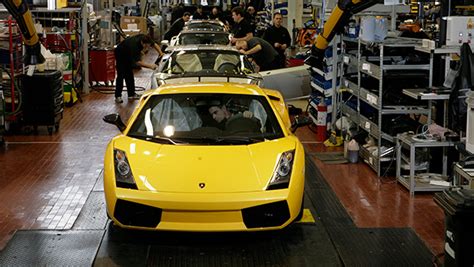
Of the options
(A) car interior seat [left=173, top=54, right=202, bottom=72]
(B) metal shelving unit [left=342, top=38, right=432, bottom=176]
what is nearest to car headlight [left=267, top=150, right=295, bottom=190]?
(B) metal shelving unit [left=342, top=38, right=432, bottom=176]

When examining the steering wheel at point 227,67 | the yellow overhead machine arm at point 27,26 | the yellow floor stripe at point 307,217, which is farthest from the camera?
the steering wheel at point 227,67

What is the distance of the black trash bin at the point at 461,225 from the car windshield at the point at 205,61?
7.56 m

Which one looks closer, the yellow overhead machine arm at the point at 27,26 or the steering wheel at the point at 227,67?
the yellow overhead machine arm at the point at 27,26

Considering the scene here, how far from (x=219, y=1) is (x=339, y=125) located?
27466 mm

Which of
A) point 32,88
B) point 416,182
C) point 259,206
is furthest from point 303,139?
point 259,206

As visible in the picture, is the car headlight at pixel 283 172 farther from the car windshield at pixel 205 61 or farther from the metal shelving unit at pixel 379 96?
the car windshield at pixel 205 61

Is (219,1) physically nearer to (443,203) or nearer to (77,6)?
(77,6)

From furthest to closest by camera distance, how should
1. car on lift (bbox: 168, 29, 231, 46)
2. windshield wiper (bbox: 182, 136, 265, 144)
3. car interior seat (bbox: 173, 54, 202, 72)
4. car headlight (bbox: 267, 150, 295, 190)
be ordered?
car on lift (bbox: 168, 29, 231, 46) < car interior seat (bbox: 173, 54, 202, 72) < windshield wiper (bbox: 182, 136, 265, 144) < car headlight (bbox: 267, 150, 295, 190)

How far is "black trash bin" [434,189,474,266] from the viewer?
5.09 meters

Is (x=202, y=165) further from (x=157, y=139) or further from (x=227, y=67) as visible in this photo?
(x=227, y=67)

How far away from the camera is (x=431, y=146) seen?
852 cm

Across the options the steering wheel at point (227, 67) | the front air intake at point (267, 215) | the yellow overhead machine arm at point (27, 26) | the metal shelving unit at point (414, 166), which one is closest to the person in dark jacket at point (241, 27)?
the steering wheel at point (227, 67)

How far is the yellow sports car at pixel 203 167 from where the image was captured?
6.27 meters

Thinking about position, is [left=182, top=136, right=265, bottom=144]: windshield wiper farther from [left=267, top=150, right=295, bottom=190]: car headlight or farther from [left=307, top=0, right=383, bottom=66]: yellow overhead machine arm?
[left=307, top=0, right=383, bottom=66]: yellow overhead machine arm
